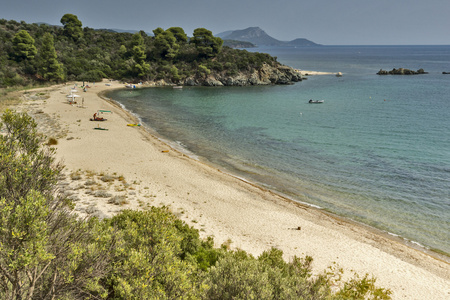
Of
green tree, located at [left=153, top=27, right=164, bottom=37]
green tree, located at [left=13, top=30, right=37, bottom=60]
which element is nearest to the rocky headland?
green tree, located at [left=153, top=27, right=164, bottom=37]

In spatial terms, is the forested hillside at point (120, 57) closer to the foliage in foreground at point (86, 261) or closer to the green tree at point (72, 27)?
the green tree at point (72, 27)

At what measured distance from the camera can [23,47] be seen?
66.1m

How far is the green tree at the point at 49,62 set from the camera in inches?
2554

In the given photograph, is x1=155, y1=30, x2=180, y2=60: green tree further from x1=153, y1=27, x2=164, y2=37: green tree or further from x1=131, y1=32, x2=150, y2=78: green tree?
x1=153, y1=27, x2=164, y2=37: green tree

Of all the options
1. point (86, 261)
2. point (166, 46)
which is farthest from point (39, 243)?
point (166, 46)

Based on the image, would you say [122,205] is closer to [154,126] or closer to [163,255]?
[163,255]

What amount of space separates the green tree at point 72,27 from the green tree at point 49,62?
30.0m

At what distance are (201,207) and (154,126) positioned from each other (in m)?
25.5

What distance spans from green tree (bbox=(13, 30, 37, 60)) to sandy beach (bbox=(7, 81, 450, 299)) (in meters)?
51.5

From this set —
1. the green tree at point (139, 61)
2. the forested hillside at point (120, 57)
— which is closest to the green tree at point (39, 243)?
the forested hillside at point (120, 57)

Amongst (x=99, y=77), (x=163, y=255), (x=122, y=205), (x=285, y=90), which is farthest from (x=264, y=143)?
(x=99, y=77)

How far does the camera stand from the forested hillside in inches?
2648

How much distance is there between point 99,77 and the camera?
77562 millimetres

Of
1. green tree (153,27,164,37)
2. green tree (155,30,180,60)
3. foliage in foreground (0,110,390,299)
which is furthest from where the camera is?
green tree (153,27,164,37)
